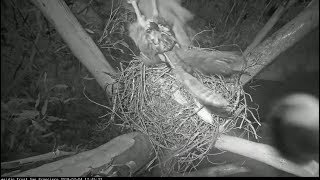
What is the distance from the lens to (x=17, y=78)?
291 cm

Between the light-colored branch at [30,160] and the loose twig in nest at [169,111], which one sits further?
the light-colored branch at [30,160]

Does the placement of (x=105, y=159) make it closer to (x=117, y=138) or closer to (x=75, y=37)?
(x=117, y=138)

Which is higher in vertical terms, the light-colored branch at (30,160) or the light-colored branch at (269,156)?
the light-colored branch at (30,160)

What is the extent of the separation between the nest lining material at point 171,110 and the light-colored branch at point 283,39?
210 mm

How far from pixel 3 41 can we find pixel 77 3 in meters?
1.03

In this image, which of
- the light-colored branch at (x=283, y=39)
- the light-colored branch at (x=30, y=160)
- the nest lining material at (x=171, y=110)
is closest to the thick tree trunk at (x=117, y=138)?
the light-colored branch at (x=283, y=39)

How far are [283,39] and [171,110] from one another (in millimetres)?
830

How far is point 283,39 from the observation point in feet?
5.53

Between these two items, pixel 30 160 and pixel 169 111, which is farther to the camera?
pixel 30 160

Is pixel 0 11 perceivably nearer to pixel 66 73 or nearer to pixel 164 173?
pixel 66 73

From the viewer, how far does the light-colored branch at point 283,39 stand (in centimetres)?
161

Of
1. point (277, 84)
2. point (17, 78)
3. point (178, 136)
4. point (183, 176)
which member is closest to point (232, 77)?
point (178, 136)

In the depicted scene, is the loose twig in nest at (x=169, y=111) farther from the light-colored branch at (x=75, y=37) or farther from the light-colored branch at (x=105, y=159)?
the light-colored branch at (x=75, y=37)

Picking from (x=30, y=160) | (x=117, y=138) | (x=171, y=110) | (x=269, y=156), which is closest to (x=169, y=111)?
(x=171, y=110)
